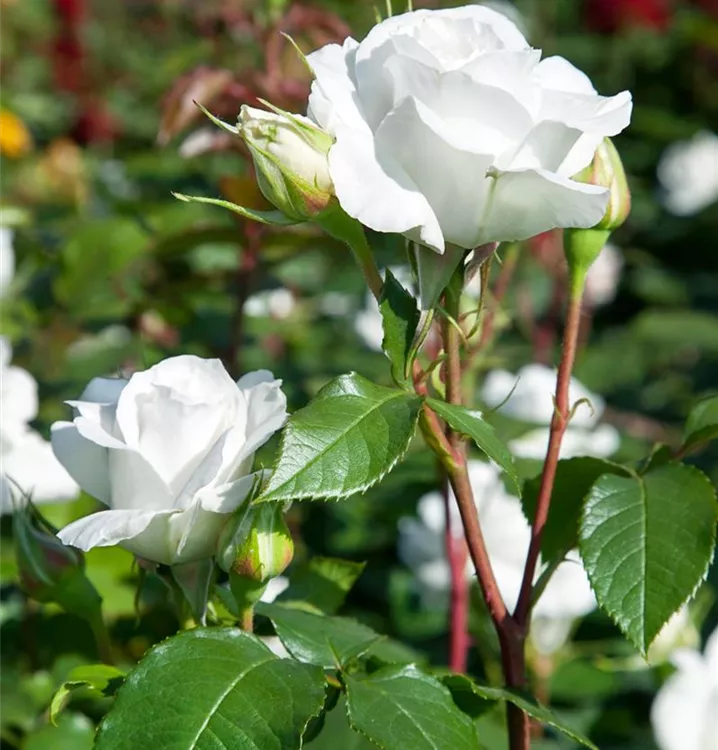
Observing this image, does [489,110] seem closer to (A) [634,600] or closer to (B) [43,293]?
(A) [634,600]

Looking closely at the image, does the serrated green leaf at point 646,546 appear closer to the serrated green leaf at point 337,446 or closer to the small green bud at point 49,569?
the serrated green leaf at point 337,446

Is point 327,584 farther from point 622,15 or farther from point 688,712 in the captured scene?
point 622,15

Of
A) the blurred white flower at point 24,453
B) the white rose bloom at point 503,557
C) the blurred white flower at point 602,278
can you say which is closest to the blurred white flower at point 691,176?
the blurred white flower at point 602,278

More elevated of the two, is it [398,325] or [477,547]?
[398,325]

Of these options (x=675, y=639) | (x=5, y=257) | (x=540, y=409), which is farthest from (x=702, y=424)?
(x=5, y=257)

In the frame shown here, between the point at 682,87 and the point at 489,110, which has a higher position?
the point at 489,110

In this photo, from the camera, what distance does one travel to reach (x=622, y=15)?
323 cm

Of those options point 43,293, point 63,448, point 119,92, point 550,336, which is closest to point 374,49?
point 63,448

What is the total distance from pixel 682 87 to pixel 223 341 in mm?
2317

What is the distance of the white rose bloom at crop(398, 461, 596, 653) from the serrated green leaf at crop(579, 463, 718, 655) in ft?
1.27

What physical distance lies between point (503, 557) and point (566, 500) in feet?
1.36

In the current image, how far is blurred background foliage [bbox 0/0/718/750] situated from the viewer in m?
0.99

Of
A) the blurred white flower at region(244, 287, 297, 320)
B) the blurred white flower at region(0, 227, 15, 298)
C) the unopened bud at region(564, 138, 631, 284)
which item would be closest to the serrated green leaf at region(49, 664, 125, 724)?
the unopened bud at region(564, 138, 631, 284)

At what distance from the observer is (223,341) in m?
1.37
